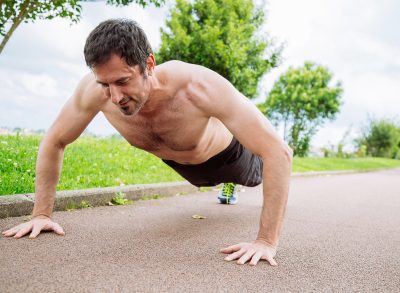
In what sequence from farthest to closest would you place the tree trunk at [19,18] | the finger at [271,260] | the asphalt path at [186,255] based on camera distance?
the tree trunk at [19,18]
the finger at [271,260]
the asphalt path at [186,255]

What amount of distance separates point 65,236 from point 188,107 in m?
1.22

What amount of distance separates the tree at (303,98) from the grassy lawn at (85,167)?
761 inches

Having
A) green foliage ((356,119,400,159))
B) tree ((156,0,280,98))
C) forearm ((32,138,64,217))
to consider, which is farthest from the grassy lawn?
green foliage ((356,119,400,159))

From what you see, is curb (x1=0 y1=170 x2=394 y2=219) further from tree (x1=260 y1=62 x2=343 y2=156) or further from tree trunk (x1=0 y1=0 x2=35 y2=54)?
tree (x1=260 y1=62 x2=343 y2=156)

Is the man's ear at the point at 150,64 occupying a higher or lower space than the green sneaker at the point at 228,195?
Result: higher

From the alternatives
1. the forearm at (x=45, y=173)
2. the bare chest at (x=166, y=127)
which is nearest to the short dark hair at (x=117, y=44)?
the bare chest at (x=166, y=127)

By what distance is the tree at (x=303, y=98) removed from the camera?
26.2m

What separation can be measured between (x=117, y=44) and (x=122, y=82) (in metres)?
0.22

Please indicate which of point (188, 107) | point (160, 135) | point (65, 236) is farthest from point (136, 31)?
point (65, 236)

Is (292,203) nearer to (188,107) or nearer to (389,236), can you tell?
(389,236)

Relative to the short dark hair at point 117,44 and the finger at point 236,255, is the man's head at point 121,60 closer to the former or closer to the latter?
the short dark hair at point 117,44

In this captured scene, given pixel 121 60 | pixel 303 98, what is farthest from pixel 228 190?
pixel 303 98

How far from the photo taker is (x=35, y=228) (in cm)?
274

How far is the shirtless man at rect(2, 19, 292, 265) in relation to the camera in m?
2.37
